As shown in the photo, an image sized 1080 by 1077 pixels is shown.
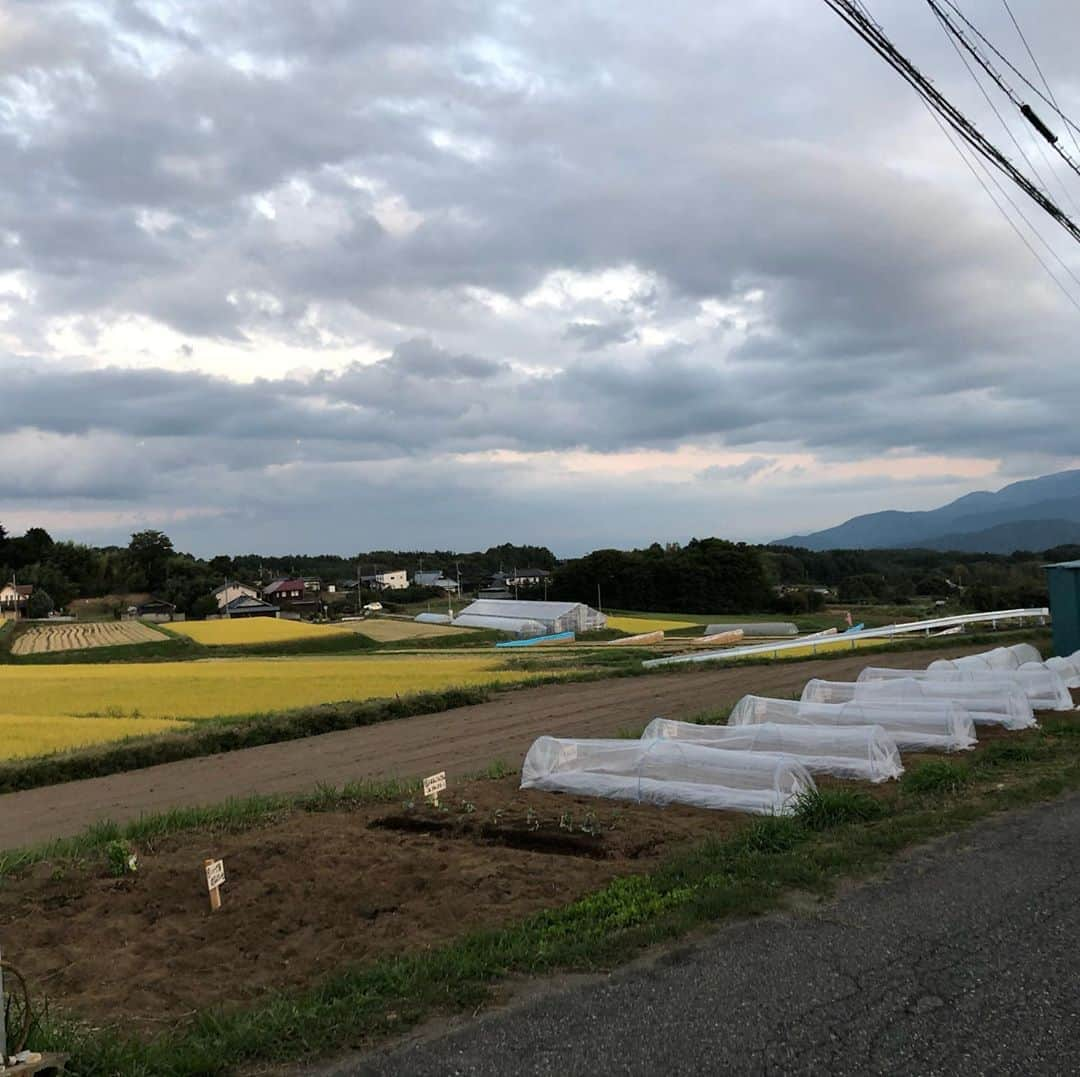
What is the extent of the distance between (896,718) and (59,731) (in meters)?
15.1

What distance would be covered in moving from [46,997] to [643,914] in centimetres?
335

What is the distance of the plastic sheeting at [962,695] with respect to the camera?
40.3 feet

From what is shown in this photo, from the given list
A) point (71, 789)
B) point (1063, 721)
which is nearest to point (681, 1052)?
point (1063, 721)

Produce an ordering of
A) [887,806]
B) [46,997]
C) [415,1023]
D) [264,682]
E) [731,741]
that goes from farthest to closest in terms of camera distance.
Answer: [264,682] < [731,741] < [887,806] < [46,997] < [415,1023]

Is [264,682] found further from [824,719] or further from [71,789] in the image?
[824,719]

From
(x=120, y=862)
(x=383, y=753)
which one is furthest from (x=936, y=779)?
(x=383, y=753)

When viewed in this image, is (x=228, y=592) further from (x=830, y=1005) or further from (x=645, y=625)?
(x=830, y=1005)

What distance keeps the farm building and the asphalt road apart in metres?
52.2

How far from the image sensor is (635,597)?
84.1m

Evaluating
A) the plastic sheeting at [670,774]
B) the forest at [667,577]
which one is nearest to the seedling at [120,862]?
the plastic sheeting at [670,774]

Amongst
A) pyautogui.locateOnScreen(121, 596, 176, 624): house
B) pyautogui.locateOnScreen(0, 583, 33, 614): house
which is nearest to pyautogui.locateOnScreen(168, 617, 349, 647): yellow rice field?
pyautogui.locateOnScreen(121, 596, 176, 624): house

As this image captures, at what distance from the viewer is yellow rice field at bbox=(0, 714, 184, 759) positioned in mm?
15492

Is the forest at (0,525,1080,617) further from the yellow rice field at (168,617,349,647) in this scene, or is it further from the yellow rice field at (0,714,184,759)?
the yellow rice field at (0,714,184,759)

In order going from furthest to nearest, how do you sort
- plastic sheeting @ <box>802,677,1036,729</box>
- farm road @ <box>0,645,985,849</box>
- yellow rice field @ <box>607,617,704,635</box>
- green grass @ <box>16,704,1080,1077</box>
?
yellow rice field @ <box>607,617,704,635</box>
plastic sheeting @ <box>802,677,1036,729</box>
farm road @ <box>0,645,985,849</box>
green grass @ <box>16,704,1080,1077</box>
